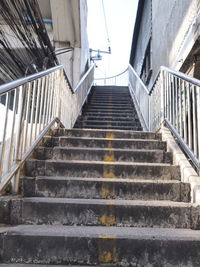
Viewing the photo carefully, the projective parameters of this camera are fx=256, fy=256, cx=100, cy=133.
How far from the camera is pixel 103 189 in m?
2.03

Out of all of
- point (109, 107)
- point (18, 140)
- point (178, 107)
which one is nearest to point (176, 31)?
point (178, 107)

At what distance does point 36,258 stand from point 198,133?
1493 mm

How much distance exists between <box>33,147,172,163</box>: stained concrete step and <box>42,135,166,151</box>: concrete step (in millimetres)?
225

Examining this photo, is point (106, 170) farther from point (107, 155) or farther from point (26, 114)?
point (26, 114)

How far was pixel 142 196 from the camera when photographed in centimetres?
202

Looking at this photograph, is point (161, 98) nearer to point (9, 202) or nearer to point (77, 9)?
point (9, 202)

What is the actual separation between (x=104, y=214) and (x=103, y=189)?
301 millimetres

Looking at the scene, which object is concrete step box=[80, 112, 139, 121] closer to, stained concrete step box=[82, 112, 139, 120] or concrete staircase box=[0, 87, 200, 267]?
stained concrete step box=[82, 112, 139, 120]

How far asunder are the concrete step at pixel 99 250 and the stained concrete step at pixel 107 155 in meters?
1.11

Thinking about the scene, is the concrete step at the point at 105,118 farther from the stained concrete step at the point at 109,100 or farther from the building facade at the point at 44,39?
the stained concrete step at the point at 109,100

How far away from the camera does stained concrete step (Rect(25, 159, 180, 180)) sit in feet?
7.39

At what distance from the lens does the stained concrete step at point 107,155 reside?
2.52 meters

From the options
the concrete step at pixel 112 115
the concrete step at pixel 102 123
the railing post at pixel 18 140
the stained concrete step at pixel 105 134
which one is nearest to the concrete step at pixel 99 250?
the railing post at pixel 18 140

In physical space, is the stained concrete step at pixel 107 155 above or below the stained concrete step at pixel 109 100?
below
